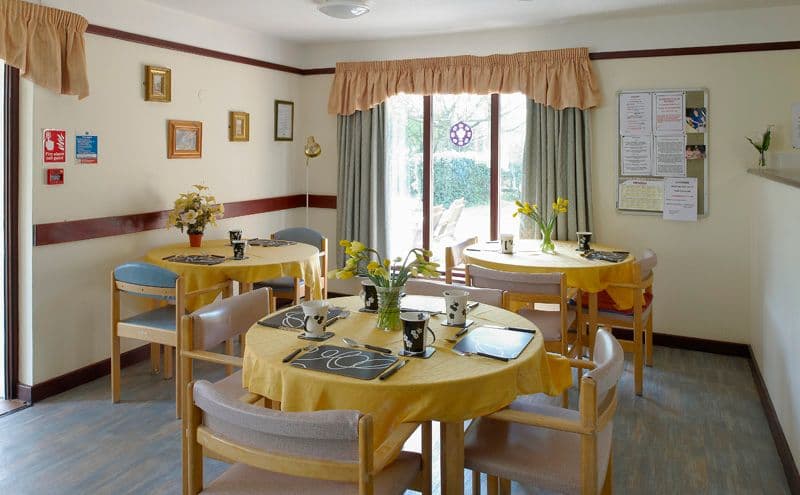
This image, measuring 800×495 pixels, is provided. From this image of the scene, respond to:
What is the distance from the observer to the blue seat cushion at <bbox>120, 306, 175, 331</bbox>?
3.65 m

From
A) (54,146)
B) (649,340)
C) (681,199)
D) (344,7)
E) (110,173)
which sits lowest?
(649,340)

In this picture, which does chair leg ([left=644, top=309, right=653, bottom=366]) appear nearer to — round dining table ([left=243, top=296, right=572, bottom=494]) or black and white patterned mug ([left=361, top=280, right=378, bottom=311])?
round dining table ([left=243, top=296, right=572, bottom=494])

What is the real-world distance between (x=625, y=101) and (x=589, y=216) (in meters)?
0.88

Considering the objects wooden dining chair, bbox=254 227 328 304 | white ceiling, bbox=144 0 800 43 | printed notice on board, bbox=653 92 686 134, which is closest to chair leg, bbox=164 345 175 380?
wooden dining chair, bbox=254 227 328 304

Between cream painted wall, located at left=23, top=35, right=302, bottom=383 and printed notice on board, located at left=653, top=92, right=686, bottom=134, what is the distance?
320 cm

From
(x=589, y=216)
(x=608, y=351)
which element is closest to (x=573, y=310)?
(x=589, y=216)

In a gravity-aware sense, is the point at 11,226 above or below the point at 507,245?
above

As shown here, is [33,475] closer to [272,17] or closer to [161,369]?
[161,369]

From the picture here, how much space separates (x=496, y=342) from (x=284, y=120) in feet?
13.1

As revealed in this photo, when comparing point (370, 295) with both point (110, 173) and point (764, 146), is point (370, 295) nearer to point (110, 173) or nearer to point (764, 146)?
point (110, 173)

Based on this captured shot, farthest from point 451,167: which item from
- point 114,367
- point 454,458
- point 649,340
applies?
point 454,458

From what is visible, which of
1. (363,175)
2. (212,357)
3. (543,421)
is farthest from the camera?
(363,175)

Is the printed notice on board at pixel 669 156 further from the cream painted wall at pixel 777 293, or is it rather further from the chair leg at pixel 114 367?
the chair leg at pixel 114 367

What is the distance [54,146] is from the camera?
374 centimetres
